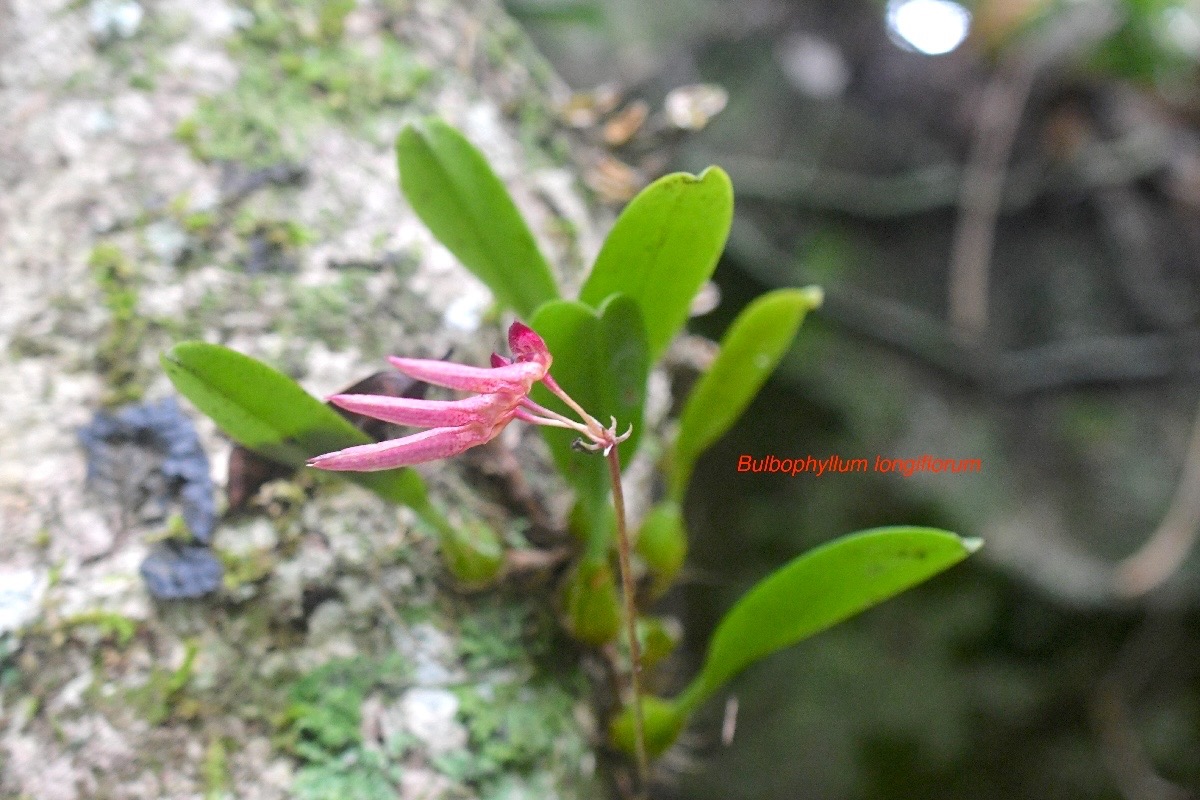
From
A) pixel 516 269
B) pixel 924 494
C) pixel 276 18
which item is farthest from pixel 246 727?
pixel 924 494

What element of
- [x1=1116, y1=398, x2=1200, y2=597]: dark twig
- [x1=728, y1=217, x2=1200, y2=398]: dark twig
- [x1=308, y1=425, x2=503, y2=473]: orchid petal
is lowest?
[x1=1116, y1=398, x2=1200, y2=597]: dark twig

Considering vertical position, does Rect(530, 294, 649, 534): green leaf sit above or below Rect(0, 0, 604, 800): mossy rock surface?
above

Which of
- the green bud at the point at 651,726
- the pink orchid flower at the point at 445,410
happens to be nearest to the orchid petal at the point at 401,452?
the pink orchid flower at the point at 445,410

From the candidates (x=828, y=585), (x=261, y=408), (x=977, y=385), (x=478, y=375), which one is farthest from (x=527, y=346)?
(x=977, y=385)

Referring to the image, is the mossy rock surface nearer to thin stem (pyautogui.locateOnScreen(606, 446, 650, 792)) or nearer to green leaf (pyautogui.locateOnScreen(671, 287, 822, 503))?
thin stem (pyautogui.locateOnScreen(606, 446, 650, 792))

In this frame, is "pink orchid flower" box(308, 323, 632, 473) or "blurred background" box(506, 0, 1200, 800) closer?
"pink orchid flower" box(308, 323, 632, 473)

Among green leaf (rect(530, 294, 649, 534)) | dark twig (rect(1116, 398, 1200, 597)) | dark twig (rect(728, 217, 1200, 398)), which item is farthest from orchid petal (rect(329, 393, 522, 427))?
dark twig (rect(1116, 398, 1200, 597))

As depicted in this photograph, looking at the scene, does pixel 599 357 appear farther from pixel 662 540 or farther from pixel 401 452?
pixel 662 540

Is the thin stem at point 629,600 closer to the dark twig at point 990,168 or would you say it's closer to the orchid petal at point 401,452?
the orchid petal at point 401,452

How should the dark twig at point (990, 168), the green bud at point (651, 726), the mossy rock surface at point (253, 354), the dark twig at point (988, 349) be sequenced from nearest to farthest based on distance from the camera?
the mossy rock surface at point (253, 354), the green bud at point (651, 726), the dark twig at point (988, 349), the dark twig at point (990, 168)
